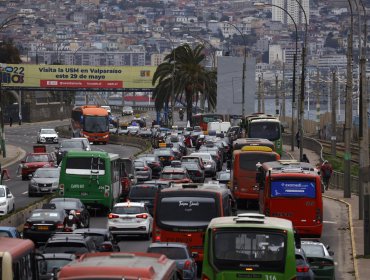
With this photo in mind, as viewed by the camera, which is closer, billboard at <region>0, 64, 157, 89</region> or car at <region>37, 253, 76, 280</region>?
car at <region>37, 253, 76, 280</region>

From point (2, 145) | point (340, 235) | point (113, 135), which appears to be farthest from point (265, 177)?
point (113, 135)

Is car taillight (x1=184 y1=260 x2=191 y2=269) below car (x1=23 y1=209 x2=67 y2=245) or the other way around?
the other way around

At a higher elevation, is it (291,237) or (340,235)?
(291,237)

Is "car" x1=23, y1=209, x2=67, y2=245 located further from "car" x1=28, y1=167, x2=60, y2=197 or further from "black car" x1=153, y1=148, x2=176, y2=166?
"black car" x1=153, y1=148, x2=176, y2=166

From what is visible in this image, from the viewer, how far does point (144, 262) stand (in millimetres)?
16531

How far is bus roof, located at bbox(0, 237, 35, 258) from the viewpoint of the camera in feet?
60.3

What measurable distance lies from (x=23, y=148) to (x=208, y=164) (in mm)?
34176

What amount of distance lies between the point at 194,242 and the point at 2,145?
59.0m

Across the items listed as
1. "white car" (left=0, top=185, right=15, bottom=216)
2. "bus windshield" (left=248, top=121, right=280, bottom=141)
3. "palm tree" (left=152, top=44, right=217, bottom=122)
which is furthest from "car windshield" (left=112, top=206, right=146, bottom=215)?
"palm tree" (left=152, top=44, right=217, bottom=122)

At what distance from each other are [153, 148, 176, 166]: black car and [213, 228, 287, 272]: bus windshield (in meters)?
50.1

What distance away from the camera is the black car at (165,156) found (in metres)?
73.4

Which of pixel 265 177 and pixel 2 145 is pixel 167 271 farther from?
pixel 2 145

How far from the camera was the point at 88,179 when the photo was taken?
47.5 metres

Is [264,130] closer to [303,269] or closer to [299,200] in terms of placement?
[299,200]
